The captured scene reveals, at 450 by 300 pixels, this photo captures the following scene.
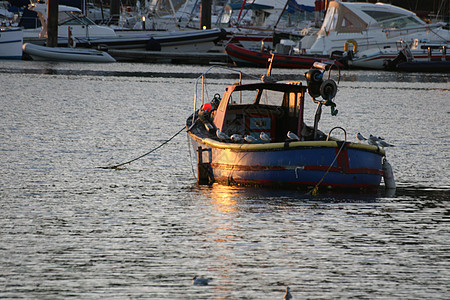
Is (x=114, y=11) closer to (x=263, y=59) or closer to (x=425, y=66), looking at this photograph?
(x=263, y=59)

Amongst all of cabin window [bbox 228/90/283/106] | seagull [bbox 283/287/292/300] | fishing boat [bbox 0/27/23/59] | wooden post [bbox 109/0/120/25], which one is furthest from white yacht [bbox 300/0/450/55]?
seagull [bbox 283/287/292/300]

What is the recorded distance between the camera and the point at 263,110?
16562 millimetres

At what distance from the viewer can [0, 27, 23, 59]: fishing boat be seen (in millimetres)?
55938

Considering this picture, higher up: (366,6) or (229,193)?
(366,6)

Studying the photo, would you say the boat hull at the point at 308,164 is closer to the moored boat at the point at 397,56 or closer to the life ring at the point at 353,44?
the moored boat at the point at 397,56

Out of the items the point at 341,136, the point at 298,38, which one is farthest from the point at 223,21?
the point at 341,136

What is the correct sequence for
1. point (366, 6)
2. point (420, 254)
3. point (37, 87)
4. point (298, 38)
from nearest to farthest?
point (420, 254), point (37, 87), point (366, 6), point (298, 38)

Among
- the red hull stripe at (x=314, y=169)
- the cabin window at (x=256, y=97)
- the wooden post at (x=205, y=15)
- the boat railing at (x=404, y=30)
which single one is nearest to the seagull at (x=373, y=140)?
the red hull stripe at (x=314, y=169)

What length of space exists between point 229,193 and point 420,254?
475 cm

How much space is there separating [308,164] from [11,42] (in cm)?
4760

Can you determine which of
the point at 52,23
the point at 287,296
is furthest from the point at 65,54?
the point at 287,296

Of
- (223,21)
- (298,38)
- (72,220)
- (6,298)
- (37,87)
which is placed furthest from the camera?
(223,21)

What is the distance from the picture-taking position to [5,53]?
59312 millimetres

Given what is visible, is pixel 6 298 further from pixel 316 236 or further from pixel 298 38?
pixel 298 38
